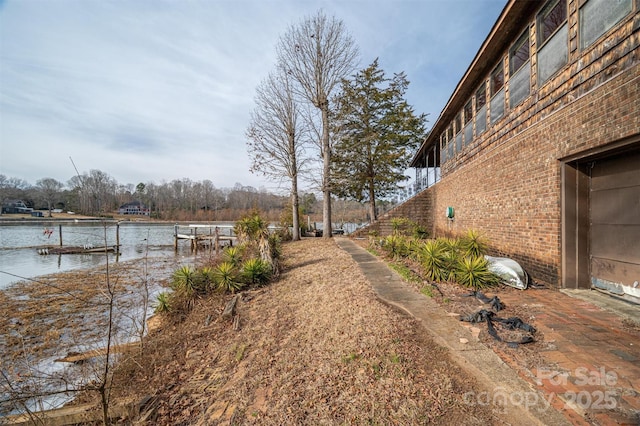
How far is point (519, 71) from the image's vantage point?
6.30m

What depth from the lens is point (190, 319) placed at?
590cm

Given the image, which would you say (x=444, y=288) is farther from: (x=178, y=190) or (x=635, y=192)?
(x=178, y=190)

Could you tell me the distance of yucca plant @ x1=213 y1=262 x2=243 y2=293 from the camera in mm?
6832

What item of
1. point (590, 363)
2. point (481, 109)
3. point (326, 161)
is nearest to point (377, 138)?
point (326, 161)

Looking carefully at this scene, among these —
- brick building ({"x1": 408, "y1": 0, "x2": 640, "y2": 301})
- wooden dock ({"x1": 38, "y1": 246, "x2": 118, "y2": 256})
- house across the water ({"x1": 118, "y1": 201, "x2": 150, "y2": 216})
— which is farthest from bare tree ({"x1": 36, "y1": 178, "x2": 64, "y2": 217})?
brick building ({"x1": 408, "y1": 0, "x2": 640, "y2": 301})

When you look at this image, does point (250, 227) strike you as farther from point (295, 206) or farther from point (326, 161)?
point (326, 161)

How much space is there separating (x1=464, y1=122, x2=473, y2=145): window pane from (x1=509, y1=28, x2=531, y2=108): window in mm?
2727

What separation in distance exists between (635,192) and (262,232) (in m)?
7.82

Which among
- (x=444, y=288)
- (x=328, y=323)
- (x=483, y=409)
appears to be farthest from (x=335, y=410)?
(x=444, y=288)

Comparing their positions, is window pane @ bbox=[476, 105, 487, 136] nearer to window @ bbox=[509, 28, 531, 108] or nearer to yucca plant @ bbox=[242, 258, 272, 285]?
window @ bbox=[509, 28, 531, 108]

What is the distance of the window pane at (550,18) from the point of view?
4918 millimetres

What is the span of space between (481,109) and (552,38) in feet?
11.3

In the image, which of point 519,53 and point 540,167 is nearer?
point 540,167

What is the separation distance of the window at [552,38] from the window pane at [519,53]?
21.6 inches
